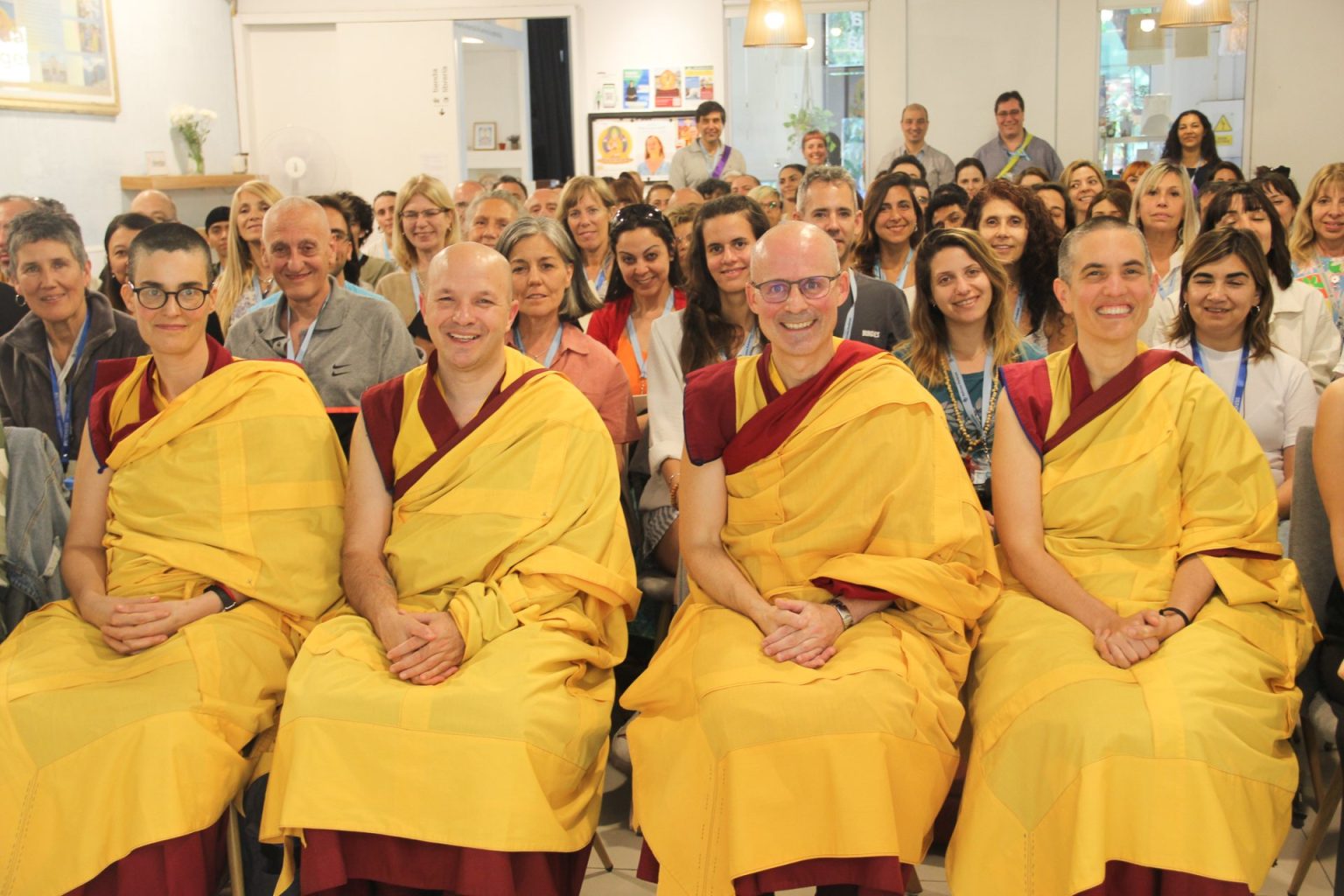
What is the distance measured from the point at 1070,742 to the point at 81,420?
125 inches

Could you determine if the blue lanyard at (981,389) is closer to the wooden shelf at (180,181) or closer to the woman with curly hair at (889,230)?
the woman with curly hair at (889,230)

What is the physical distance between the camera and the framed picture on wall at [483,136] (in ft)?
43.5

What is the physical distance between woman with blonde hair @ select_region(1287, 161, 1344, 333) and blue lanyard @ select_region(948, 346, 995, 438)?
2314mm

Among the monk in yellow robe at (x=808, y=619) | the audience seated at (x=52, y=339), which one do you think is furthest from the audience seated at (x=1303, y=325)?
the audience seated at (x=52, y=339)

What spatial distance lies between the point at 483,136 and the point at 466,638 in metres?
11.3

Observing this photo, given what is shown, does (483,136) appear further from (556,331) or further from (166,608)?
(166,608)

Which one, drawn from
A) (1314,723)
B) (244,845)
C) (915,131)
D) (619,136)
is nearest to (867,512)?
(1314,723)

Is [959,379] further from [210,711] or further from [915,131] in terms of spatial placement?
[915,131]

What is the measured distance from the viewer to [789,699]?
2576 mm

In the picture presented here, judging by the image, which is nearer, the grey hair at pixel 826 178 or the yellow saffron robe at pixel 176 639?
the yellow saffron robe at pixel 176 639

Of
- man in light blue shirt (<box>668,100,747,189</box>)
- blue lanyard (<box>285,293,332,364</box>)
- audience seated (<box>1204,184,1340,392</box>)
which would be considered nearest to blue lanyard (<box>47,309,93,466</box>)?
blue lanyard (<box>285,293,332,364</box>)

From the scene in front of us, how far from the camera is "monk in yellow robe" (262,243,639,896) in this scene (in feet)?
8.43

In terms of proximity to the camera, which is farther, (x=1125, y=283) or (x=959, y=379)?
(x=959, y=379)

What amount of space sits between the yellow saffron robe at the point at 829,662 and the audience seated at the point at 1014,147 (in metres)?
8.23
